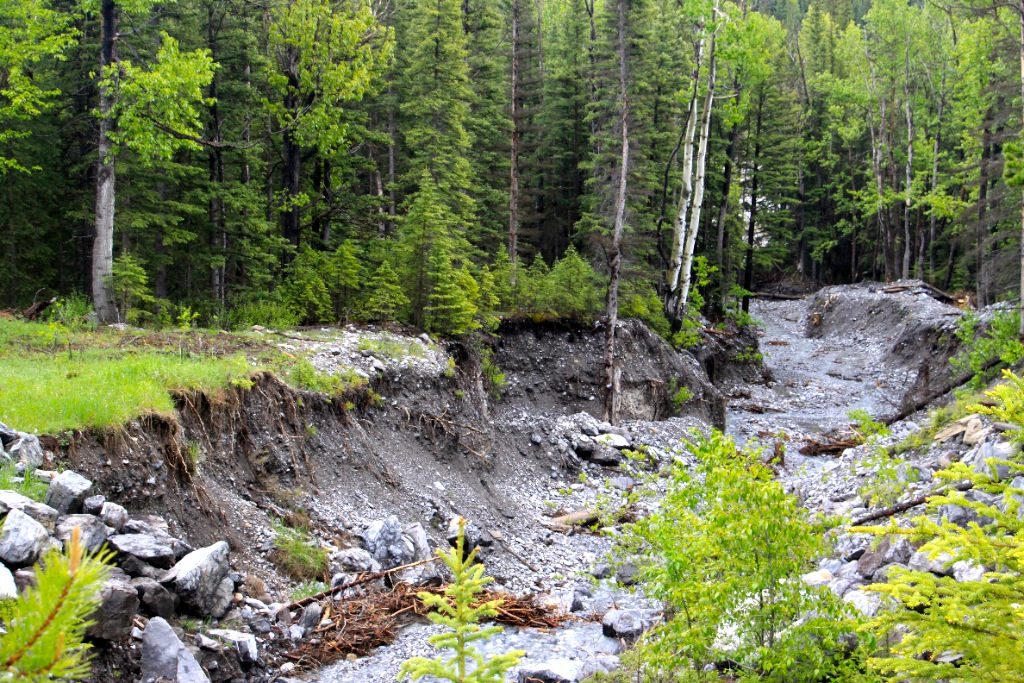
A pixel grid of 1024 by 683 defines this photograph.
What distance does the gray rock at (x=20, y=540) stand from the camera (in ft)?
18.2

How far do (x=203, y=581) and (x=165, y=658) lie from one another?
114 centimetres

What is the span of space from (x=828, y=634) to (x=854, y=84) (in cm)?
4411

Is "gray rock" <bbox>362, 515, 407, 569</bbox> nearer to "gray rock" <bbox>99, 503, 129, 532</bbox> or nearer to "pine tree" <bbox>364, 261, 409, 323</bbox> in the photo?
"gray rock" <bbox>99, 503, 129, 532</bbox>

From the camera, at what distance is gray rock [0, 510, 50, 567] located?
5.54 metres

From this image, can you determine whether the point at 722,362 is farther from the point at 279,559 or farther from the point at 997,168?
the point at 279,559

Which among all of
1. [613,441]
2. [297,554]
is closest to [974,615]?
[297,554]

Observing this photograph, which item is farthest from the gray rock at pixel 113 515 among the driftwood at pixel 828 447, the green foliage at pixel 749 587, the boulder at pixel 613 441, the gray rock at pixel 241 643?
the driftwood at pixel 828 447

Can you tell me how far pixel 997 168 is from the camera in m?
22.0

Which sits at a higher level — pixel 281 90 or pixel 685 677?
pixel 281 90

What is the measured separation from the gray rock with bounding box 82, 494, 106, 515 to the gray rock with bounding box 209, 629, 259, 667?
1.56 m

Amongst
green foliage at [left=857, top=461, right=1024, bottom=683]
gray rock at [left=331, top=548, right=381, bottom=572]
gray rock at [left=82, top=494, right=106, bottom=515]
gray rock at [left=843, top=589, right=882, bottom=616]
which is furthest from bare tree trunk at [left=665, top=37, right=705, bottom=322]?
green foliage at [left=857, top=461, right=1024, bottom=683]

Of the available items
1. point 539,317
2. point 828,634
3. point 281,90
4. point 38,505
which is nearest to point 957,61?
point 539,317

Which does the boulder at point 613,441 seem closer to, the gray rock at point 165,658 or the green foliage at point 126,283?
the green foliage at point 126,283

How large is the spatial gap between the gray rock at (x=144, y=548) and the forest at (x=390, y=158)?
322 inches
